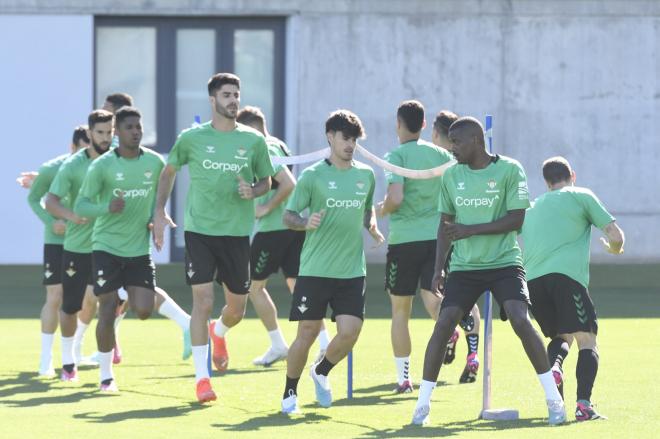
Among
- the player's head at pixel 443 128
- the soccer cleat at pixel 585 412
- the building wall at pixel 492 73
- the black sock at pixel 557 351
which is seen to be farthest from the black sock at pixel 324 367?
the building wall at pixel 492 73

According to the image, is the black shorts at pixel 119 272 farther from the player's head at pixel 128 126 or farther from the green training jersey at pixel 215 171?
the player's head at pixel 128 126

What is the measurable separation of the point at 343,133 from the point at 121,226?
2166 mm

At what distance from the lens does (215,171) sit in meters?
11.2

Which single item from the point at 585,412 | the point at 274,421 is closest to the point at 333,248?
the point at 274,421

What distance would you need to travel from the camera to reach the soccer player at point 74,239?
41.0 ft

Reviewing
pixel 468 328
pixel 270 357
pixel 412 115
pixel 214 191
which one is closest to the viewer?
pixel 214 191

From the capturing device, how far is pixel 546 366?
993 cm

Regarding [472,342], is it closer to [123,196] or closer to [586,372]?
[586,372]

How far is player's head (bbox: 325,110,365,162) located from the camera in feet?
34.5

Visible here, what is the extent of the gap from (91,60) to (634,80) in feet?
26.9

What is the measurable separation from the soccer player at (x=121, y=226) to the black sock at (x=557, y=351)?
9.59ft

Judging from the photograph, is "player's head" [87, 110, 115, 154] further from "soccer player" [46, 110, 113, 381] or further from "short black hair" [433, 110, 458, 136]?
"short black hair" [433, 110, 458, 136]

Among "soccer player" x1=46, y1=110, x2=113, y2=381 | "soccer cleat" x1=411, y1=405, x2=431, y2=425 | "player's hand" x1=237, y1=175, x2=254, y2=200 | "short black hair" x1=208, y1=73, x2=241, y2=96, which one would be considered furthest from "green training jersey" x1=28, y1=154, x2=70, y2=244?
"soccer cleat" x1=411, y1=405, x2=431, y2=425

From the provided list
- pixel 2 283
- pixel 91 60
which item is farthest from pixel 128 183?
pixel 91 60
